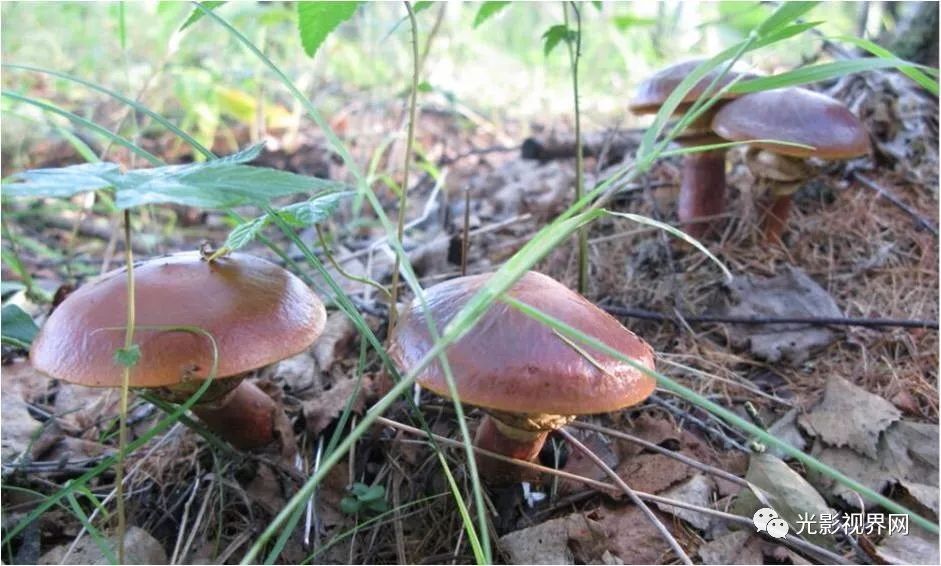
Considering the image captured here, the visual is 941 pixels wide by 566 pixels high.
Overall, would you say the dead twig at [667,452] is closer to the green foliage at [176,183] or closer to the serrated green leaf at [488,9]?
the green foliage at [176,183]

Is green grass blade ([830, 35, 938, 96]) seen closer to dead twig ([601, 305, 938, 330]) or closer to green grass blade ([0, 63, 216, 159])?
dead twig ([601, 305, 938, 330])

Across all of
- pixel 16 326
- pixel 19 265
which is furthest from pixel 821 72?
pixel 19 265

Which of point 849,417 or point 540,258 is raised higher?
point 540,258

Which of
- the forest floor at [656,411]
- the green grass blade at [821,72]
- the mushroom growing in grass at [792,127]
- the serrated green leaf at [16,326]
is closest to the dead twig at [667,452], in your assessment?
the forest floor at [656,411]

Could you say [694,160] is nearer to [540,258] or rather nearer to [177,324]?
[540,258]

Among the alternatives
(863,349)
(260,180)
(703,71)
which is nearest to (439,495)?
(260,180)

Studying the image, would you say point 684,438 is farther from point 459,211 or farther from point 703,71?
point 459,211
